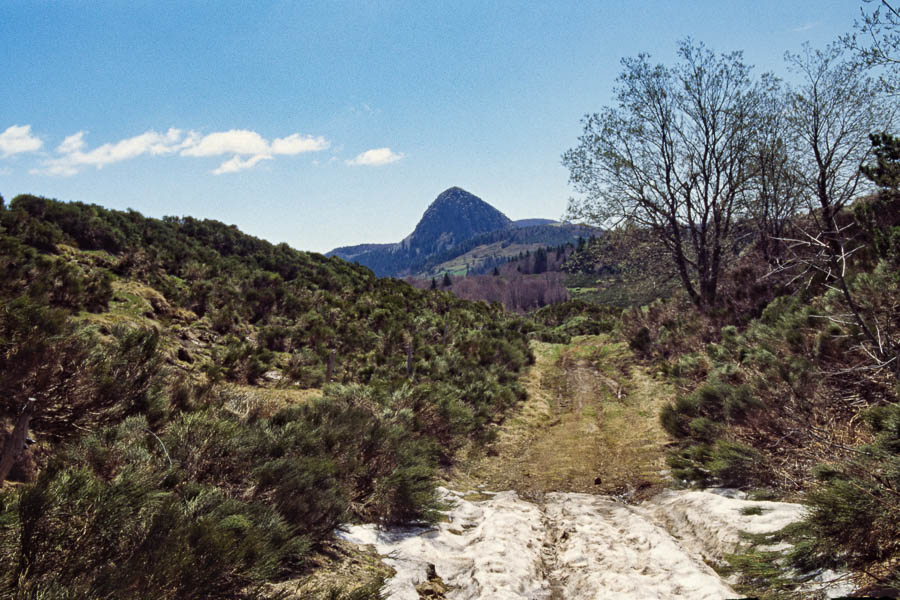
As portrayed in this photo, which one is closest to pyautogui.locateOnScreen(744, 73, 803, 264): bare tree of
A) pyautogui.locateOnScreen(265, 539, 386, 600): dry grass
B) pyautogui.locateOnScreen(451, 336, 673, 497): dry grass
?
pyautogui.locateOnScreen(451, 336, 673, 497): dry grass

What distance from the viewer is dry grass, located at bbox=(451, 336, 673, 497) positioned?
719 centimetres

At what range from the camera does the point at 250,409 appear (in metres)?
5.45


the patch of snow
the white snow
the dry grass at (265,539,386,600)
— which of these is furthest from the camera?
the patch of snow

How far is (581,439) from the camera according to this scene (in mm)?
9539

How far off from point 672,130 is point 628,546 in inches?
652

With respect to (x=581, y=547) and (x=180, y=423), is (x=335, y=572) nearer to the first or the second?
(x=180, y=423)

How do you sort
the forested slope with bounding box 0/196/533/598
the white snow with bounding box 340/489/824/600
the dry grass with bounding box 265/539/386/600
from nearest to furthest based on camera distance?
the forested slope with bounding box 0/196/533/598 → the dry grass with bounding box 265/539/386/600 → the white snow with bounding box 340/489/824/600

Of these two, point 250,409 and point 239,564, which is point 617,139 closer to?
point 250,409

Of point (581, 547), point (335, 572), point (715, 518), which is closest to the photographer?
point (335, 572)

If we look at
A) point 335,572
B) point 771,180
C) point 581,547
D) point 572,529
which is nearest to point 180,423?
point 335,572

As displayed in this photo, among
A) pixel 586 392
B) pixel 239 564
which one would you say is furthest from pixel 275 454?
pixel 586 392

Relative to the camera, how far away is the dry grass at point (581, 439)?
719cm

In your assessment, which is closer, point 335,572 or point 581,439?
point 335,572

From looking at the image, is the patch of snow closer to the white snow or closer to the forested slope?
the white snow
